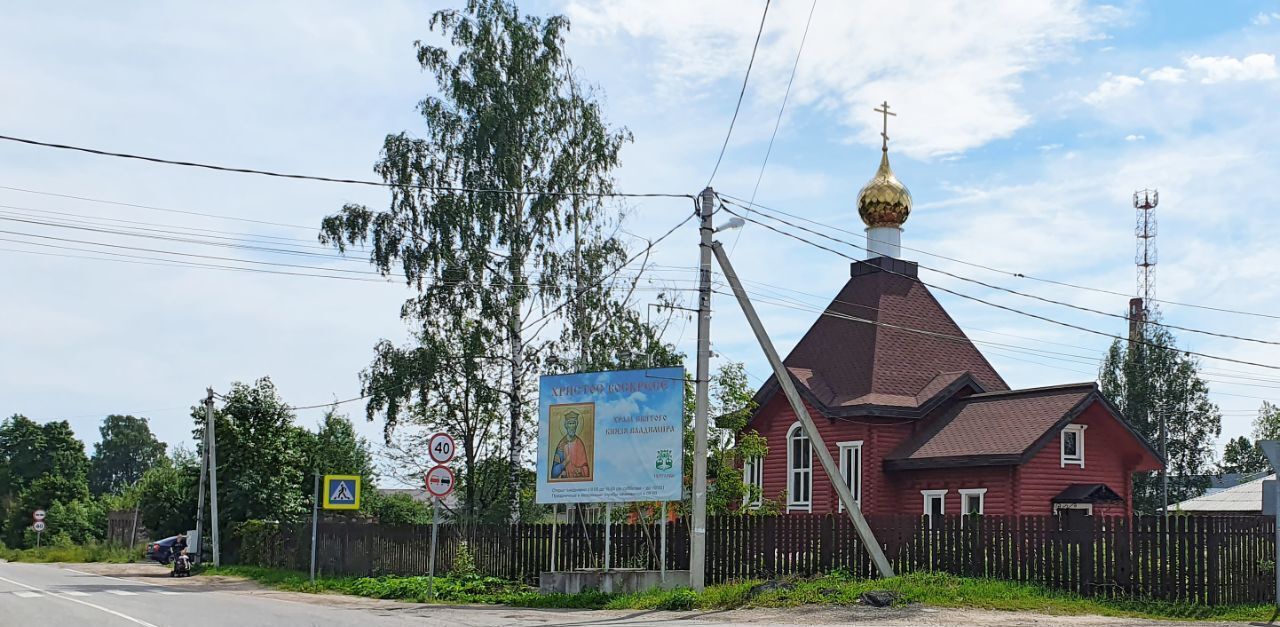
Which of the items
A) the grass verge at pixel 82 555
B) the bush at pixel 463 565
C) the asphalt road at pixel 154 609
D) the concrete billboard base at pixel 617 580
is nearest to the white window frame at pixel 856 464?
the bush at pixel 463 565

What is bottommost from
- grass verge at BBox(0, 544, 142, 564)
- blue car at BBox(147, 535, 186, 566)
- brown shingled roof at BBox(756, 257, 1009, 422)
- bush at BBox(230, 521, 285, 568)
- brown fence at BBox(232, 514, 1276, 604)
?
grass verge at BBox(0, 544, 142, 564)

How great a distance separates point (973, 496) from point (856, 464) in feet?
10.5

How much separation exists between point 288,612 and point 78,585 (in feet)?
37.9

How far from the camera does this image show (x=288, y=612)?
64.4 feet

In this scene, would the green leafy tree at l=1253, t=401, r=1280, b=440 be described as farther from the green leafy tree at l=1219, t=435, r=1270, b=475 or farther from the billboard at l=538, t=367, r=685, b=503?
the billboard at l=538, t=367, r=685, b=503

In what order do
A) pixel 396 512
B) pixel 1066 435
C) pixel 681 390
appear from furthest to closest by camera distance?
pixel 396 512, pixel 1066 435, pixel 681 390

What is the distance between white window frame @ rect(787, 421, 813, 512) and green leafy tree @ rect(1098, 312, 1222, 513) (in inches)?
1416

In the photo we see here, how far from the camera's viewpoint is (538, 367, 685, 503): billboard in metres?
22.1

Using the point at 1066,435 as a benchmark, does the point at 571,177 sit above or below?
above

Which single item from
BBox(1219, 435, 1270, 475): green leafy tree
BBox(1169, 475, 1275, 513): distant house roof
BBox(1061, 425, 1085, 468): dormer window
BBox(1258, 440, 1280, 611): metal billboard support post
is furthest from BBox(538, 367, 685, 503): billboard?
BBox(1219, 435, 1270, 475): green leafy tree

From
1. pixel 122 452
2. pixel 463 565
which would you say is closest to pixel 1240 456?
pixel 463 565

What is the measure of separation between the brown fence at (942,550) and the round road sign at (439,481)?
359 centimetres

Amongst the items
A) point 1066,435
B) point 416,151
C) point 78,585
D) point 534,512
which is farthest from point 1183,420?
point 78,585

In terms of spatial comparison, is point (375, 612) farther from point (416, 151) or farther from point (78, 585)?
point (416, 151)
